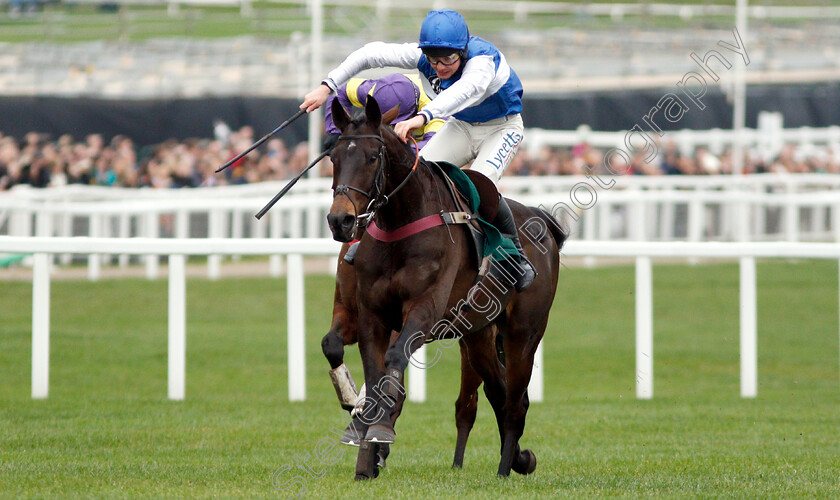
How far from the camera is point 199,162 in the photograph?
17.8 meters

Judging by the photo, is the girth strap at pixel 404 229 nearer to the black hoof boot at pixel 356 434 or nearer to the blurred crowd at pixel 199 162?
the black hoof boot at pixel 356 434

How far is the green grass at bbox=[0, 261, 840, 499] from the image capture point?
5.91m

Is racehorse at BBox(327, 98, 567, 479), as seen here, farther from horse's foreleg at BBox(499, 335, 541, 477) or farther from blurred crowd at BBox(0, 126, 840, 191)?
blurred crowd at BBox(0, 126, 840, 191)

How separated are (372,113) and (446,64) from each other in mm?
785

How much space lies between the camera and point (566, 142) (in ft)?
69.5

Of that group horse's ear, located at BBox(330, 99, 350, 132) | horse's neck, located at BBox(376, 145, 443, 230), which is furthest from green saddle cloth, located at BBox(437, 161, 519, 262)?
horse's ear, located at BBox(330, 99, 350, 132)

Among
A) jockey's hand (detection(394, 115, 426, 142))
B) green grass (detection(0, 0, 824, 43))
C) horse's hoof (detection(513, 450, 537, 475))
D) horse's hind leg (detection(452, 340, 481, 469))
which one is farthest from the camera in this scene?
green grass (detection(0, 0, 824, 43))

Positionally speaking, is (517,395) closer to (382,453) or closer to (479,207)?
(382,453)

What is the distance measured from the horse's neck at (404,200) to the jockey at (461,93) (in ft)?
0.52

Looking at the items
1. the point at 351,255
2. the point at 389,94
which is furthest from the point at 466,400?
the point at 389,94

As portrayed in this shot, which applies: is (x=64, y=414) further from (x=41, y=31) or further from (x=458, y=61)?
(x=41, y=31)

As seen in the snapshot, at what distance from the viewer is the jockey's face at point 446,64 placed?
19.8 feet

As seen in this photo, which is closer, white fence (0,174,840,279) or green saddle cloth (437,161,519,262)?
green saddle cloth (437,161,519,262)

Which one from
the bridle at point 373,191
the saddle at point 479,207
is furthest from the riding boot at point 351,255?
the saddle at point 479,207
